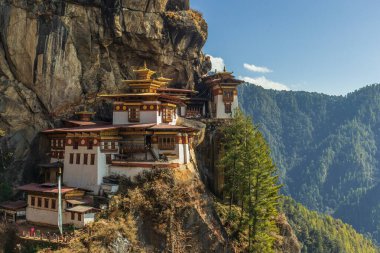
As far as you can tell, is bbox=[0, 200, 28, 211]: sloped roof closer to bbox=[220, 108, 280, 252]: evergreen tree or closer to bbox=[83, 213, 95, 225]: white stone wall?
bbox=[83, 213, 95, 225]: white stone wall

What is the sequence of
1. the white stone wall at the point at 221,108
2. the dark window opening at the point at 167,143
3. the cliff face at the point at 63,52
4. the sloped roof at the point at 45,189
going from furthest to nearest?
the white stone wall at the point at 221,108 < the cliff face at the point at 63,52 < the dark window opening at the point at 167,143 < the sloped roof at the point at 45,189

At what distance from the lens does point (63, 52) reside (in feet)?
179

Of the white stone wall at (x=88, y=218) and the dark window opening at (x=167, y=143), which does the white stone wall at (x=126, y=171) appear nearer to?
the dark window opening at (x=167, y=143)

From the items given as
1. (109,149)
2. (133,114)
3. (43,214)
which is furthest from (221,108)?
(43,214)

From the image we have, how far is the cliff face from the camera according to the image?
5291 centimetres

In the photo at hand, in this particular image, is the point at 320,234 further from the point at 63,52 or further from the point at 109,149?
the point at 63,52

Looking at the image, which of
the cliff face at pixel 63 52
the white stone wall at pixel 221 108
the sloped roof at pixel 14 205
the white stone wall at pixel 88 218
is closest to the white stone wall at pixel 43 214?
the sloped roof at pixel 14 205

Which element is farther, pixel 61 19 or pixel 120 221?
pixel 61 19

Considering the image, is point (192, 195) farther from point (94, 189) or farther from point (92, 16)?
point (92, 16)

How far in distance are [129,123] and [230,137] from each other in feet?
41.8

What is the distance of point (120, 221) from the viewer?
39.4m

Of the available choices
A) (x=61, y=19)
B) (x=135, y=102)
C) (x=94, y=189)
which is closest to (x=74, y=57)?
(x=61, y=19)

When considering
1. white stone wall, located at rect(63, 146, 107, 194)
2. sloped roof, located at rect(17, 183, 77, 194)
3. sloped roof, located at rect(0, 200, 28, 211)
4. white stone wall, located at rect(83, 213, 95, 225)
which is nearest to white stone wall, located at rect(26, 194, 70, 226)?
sloped roof, located at rect(17, 183, 77, 194)

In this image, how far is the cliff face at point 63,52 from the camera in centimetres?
5291
